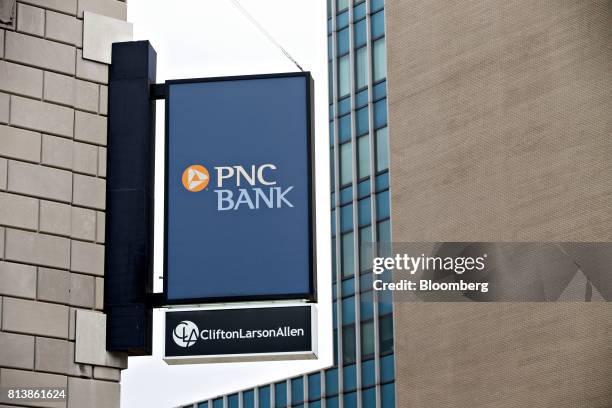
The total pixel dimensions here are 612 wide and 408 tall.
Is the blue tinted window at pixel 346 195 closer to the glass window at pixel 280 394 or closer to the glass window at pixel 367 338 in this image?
the glass window at pixel 367 338

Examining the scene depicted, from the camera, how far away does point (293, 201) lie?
1675 cm

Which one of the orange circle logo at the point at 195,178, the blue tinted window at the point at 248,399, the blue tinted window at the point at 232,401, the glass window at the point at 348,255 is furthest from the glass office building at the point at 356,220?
the orange circle logo at the point at 195,178

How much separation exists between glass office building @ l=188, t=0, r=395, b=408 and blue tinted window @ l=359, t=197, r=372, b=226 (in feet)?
0.17

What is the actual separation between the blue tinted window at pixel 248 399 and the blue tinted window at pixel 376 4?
74.4 feet

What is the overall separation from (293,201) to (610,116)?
3558 centimetres

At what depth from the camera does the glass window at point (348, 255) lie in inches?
2729

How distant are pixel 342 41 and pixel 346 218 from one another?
34.5 ft

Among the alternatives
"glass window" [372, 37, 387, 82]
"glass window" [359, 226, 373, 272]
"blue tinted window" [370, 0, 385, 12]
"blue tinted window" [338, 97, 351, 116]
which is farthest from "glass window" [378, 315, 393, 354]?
"blue tinted window" [370, 0, 385, 12]

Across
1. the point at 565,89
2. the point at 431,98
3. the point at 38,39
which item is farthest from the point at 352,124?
the point at 38,39

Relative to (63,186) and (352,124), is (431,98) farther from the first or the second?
(63,186)

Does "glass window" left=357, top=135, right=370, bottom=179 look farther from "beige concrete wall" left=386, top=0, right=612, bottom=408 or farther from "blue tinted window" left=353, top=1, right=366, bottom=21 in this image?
"beige concrete wall" left=386, top=0, right=612, bottom=408

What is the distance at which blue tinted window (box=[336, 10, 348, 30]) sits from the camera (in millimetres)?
73625

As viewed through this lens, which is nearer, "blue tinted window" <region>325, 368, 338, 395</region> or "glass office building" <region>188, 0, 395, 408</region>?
"glass office building" <region>188, 0, 395, 408</region>

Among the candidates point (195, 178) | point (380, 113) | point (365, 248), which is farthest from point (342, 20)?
point (195, 178)
